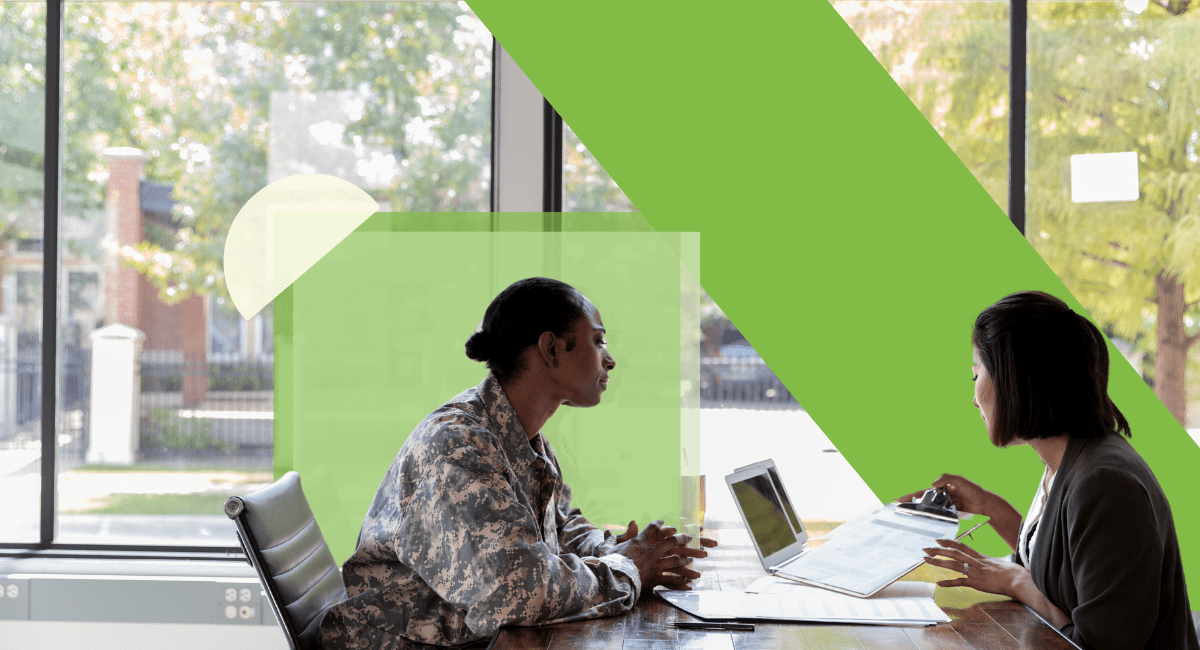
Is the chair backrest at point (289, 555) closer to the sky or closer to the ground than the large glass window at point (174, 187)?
closer to the ground

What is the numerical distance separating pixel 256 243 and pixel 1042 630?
2.89m

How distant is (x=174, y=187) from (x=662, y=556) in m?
2.60

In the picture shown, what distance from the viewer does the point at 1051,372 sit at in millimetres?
1709

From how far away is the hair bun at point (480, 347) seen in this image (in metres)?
1.85

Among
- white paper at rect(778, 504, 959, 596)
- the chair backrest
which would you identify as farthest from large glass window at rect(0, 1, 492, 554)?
white paper at rect(778, 504, 959, 596)

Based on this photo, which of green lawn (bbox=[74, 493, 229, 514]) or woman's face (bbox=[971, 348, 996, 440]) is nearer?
woman's face (bbox=[971, 348, 996, 440])

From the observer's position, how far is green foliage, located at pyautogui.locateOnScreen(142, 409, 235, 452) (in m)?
3.36

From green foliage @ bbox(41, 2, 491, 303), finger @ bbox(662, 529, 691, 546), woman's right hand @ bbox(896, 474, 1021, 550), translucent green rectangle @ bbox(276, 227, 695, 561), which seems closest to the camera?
finger @ bbox(662, 529, 691, 546)

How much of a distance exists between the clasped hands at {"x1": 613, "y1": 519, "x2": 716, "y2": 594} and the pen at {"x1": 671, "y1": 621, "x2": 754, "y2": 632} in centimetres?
21

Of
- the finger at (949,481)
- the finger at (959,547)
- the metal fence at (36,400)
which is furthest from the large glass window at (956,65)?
the metal fence at (36,400)

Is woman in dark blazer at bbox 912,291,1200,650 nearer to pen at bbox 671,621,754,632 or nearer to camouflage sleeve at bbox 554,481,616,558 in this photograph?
pen at bbox 671,621,754,632

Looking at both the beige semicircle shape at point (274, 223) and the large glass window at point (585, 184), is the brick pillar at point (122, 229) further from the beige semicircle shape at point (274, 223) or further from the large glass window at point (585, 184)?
the large glass window at point (585, 184)

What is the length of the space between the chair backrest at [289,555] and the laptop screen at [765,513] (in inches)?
35.5

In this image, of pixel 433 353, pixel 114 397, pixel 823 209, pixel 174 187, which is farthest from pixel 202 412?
pixel 823 209
